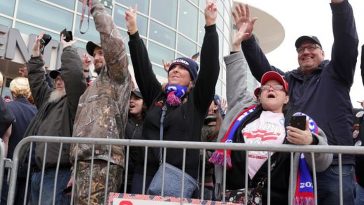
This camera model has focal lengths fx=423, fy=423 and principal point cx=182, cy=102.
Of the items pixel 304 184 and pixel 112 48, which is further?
pixel 112 48

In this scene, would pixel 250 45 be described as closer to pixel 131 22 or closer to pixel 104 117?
pixel 131 22

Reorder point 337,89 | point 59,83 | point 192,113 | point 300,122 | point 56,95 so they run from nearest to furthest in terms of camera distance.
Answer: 1. point 300,122
2. point 337,89
3. point 192,113
4. point 56,95
5. point 59,83

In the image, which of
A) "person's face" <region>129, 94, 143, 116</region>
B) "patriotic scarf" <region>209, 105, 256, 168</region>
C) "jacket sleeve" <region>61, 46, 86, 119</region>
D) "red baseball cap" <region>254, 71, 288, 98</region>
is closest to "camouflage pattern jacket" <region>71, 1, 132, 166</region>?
"jacket sleeve" <region>61, 46, 86, 119</region>

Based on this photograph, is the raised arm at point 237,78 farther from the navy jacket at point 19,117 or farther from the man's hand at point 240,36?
the navy jacket at point 19,117

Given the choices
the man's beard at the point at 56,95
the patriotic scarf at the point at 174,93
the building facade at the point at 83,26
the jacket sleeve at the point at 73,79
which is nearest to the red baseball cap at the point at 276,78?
the patriotic scarf at the point at 174,93

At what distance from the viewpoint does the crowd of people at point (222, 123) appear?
264cm

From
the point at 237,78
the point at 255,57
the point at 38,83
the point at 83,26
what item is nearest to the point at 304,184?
the point at 237,78

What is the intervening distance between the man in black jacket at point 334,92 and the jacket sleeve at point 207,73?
1.99 ft

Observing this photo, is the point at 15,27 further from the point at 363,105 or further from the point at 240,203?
the point at 240,203

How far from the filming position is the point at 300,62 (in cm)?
325

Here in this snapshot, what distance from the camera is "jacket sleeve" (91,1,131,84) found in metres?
3.32

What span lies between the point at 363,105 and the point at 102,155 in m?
3.03

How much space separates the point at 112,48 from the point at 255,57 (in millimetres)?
1236

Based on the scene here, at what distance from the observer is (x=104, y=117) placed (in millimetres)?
3252
